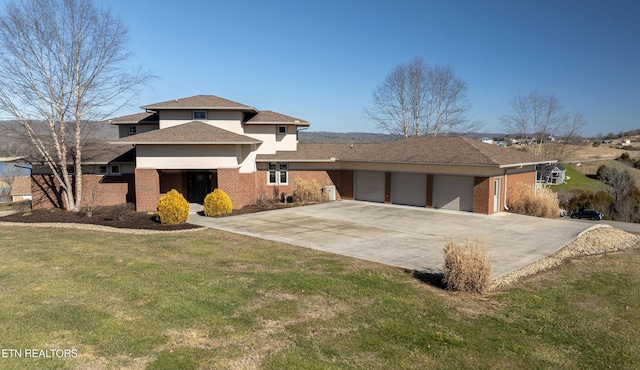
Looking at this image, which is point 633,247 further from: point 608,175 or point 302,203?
point 608,175

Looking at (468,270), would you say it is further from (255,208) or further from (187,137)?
(187,137)


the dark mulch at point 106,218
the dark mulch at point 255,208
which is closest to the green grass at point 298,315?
the dark mulch at point 106,218

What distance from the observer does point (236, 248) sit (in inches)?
539

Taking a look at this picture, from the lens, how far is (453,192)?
2261 centimetres

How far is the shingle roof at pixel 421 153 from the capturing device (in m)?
22.1

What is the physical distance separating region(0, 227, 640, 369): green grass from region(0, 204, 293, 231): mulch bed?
5.67m

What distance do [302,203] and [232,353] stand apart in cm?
1940

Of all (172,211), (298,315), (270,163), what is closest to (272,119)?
(270,163)

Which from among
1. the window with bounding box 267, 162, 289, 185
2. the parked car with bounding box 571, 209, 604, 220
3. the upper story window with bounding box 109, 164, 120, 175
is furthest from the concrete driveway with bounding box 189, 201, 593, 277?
the parked car with bounding box 571, 209, 604, 220

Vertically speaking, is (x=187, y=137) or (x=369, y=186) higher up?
(x=187, y=137)

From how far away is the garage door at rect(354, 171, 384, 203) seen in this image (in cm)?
2597

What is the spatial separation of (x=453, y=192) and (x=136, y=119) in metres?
21.1

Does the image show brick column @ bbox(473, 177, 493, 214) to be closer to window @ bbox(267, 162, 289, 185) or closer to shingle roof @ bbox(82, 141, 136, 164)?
window @ bbox(267, 162, 289, 185)

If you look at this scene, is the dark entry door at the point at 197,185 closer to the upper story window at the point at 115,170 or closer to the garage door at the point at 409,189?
the upper story window at the point at 115,170
